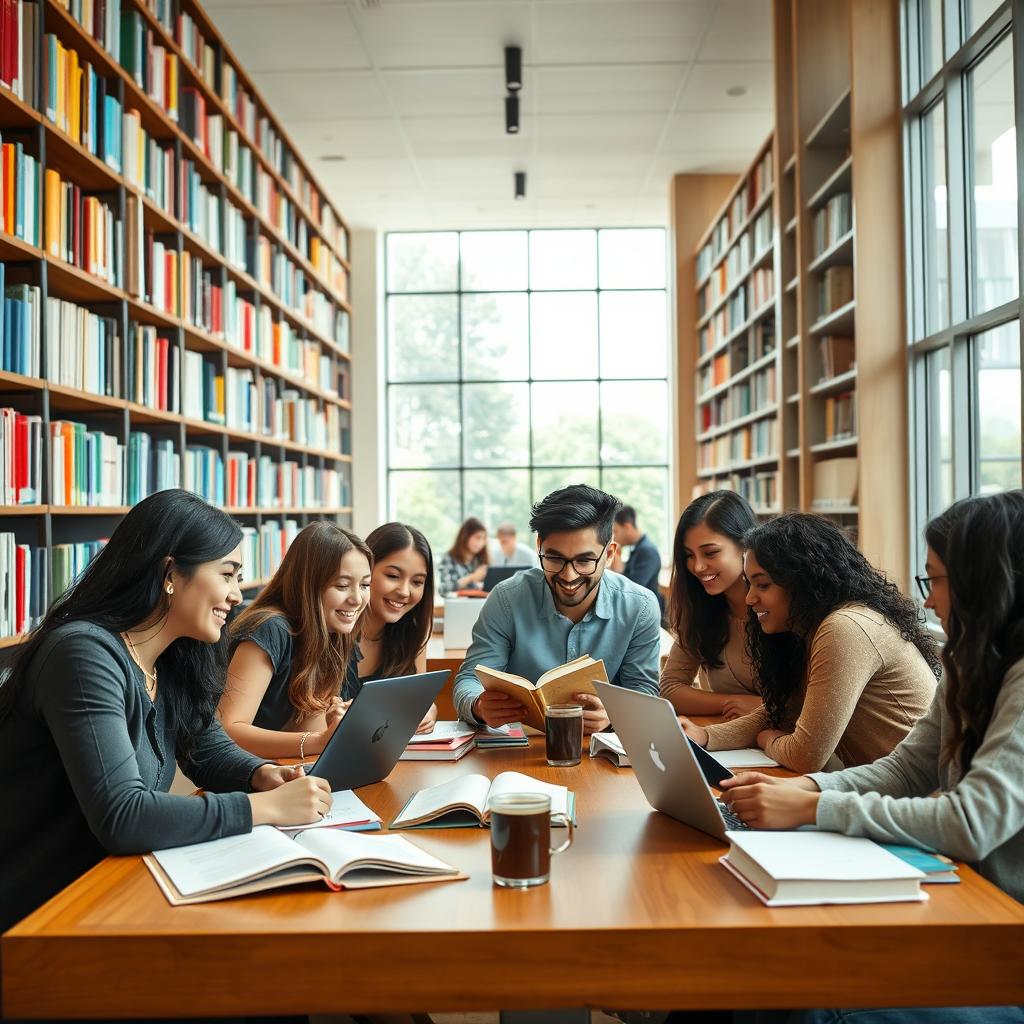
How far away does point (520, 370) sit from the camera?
9.52 m

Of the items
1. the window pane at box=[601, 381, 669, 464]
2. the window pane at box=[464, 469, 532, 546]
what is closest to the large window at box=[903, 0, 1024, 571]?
the window pane at box=[601, 381, 669, 464]

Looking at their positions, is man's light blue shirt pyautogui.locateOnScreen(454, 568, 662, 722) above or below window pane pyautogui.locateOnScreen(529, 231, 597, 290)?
below

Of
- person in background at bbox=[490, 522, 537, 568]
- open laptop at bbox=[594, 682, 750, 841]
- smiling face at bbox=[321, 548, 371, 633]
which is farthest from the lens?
person in background at bbox=[490, 522, 537, 568]

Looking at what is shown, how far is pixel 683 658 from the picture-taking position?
265 cm

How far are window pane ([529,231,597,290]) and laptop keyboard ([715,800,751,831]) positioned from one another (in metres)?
8.35

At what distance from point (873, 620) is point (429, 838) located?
96 centimetres

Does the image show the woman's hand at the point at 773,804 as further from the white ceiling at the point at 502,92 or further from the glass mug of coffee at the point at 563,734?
the white ceiling at the point at 502,92

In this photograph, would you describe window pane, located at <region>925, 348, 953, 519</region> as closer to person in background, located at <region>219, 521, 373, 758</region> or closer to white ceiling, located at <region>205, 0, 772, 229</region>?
white ceiling, located at <region>205, 0, 772, 229</region>

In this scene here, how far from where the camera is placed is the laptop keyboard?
1.45m

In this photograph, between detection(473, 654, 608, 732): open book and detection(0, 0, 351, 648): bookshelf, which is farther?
detection(0, 0, 351, 648): bookshelf

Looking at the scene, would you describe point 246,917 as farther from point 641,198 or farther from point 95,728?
point 641,198

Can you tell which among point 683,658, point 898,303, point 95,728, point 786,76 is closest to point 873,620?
point 683,658

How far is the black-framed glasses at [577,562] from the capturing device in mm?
2398

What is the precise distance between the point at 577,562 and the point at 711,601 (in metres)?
0.44
